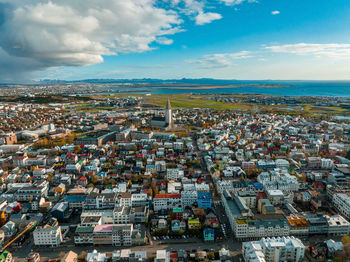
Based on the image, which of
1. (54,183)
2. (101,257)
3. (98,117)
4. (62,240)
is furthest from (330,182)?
(98,117)

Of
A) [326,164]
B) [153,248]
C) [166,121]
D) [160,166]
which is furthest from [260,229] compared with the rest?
[166,121]

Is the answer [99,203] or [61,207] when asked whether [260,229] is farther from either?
[61,207]

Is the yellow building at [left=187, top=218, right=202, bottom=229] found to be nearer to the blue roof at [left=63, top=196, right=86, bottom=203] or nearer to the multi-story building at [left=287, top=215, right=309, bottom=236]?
the multi-story building at [left=287, top=215, right=309, bottom=236]

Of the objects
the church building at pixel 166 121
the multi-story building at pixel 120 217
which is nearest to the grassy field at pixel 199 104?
the church building at pixel 166 121

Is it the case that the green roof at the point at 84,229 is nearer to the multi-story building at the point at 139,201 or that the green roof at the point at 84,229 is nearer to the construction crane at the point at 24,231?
the construction crane at the point at 24,231

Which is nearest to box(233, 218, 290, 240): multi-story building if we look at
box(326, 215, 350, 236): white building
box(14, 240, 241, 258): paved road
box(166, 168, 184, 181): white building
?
box(14, 240, 241, 258): paved road
